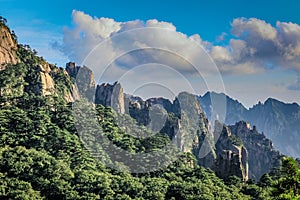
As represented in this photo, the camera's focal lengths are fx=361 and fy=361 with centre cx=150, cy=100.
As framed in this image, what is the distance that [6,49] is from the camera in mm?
51250

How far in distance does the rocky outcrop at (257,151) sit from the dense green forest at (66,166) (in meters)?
41.1

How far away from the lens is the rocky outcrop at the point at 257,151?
9250 centimetres

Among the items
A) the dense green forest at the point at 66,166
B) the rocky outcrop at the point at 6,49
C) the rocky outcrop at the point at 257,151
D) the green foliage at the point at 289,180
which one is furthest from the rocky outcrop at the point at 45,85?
the rocky outcrop at the point at 257,151

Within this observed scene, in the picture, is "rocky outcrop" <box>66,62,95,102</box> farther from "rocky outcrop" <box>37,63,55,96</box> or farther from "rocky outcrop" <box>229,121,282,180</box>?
A: "rocky outcrop" <box>229,121,282,180</box>

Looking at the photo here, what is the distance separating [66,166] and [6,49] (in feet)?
83.3

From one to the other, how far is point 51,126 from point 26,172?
31.3 feet

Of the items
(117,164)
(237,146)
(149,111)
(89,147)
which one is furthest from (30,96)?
(237,146)

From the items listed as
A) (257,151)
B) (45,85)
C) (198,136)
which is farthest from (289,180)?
(257,151)

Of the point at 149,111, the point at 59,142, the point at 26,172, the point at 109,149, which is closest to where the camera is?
the point at 26,172

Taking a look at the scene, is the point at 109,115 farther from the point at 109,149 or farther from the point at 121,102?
the point at 121,102

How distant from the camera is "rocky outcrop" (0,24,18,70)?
4969cm

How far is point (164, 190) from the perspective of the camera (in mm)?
34000

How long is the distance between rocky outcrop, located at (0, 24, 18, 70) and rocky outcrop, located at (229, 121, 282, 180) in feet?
213

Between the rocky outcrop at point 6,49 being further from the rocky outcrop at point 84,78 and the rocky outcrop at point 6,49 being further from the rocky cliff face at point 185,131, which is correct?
the rocky cliff face at point 185,131
